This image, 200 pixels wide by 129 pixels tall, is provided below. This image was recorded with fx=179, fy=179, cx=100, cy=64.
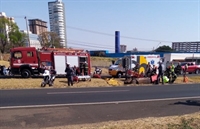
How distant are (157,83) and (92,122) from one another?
12698mm

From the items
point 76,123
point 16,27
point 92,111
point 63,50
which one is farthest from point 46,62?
point 16,27

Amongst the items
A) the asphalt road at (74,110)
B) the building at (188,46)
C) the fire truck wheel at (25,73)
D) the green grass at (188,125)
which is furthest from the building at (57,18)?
the green grass at (188,125)

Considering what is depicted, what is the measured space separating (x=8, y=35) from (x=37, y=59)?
61.5m

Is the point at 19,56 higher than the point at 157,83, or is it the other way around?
the point at 19,56

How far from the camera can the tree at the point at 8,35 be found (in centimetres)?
6673

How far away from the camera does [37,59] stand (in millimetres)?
17781

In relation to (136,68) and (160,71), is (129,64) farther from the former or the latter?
(160,71)

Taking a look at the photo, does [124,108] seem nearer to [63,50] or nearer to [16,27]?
[63,50]

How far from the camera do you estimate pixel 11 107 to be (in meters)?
7.81

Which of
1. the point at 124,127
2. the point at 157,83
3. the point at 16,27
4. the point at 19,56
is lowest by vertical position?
the point at 157,83

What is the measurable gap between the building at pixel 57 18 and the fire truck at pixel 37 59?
98.8 meters

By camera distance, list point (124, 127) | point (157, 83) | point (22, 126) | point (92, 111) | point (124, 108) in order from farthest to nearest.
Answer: point (157, 83)
point (124, 108)
point (92, 111)
point (22, 126)
point (124, 127)

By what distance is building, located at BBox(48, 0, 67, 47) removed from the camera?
381 ft

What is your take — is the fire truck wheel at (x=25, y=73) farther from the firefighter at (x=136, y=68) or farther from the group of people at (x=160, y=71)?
the group of people at (x=160, y=71)
